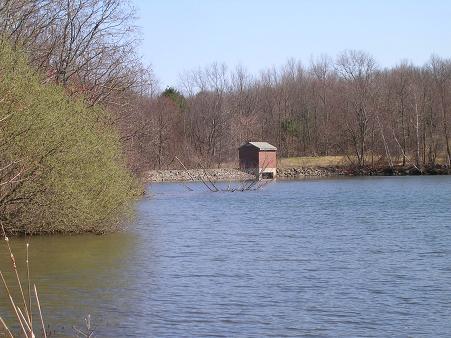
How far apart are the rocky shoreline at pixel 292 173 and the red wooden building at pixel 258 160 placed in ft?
3.18

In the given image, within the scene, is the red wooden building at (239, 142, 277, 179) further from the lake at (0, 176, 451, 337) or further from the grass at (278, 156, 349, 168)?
the lake at (0, 176, 451, 337)

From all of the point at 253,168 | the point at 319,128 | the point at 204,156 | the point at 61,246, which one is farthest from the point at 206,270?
the point at 319,128

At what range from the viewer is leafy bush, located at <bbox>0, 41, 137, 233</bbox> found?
21.3 meters

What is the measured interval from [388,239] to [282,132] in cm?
7672

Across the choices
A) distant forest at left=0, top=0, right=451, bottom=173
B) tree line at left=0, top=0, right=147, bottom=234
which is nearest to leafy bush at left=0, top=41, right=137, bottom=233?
tree line at left=0, top=0, right=147, bottom=234

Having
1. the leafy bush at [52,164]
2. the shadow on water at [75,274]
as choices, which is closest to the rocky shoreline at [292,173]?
the leafy bush at [52,164]

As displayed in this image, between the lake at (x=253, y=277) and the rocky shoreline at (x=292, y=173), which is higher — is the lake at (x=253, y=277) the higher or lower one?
the lower one

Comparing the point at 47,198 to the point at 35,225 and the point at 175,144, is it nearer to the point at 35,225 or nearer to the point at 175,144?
the point at 35,225

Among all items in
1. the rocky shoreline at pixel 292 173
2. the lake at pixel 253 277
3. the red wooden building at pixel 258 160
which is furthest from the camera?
the red wooden building at pixel 258 160

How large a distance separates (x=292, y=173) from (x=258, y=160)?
8340 millimetres

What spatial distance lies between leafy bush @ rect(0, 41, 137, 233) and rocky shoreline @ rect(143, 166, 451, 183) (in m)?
46.8

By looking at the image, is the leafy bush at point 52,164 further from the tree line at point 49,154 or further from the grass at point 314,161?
the grass at point 314,161

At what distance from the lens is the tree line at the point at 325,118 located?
285ft

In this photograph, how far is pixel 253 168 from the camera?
80688 millimetres
